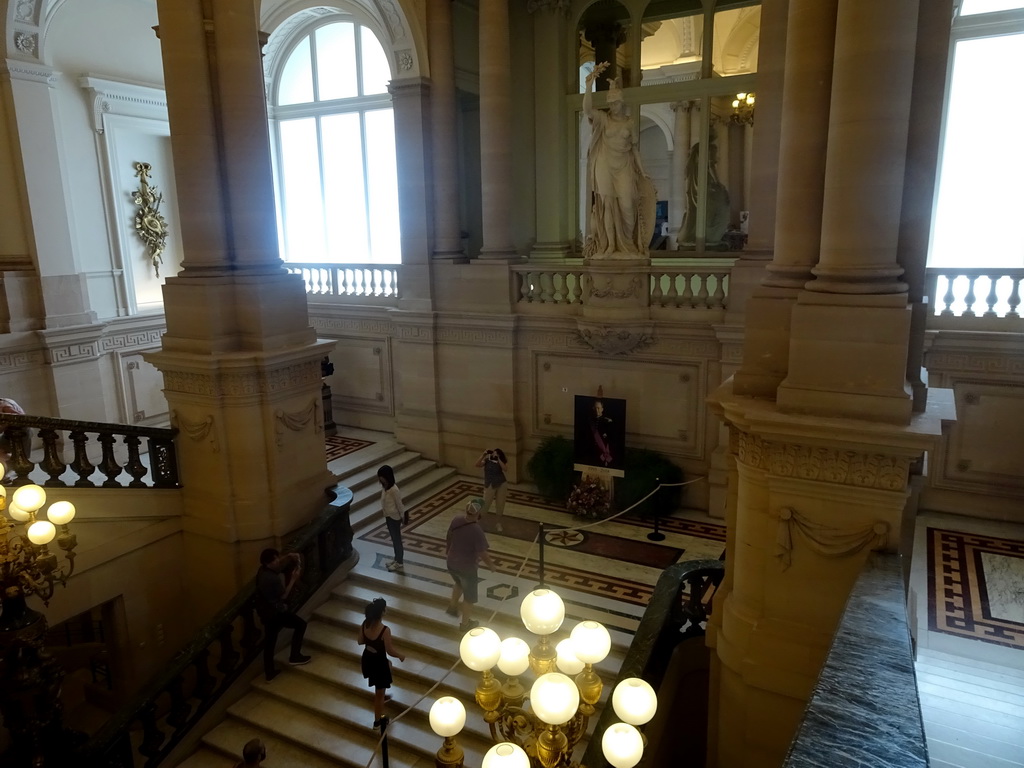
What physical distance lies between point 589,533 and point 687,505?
1799 mm

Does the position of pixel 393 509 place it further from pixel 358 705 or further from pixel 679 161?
pixel 679 161

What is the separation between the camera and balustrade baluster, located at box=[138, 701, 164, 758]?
6.89 meters

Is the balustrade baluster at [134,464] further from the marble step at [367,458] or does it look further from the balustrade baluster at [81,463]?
the marble step at [367,458]

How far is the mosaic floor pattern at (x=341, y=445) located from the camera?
12328 mm

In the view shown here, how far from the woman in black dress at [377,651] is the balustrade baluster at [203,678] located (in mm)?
1847

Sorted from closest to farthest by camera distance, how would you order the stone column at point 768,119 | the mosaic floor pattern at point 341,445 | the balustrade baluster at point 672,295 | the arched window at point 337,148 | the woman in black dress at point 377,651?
the woman in black dress at point 377,651
the stone column at point 768,119
the balustrade baluster at point 672,295
the mosaic floor pattern at point 341,445
the arched window at point 337,148

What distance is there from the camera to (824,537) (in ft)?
15.0

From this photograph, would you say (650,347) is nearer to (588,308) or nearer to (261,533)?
(588,308)

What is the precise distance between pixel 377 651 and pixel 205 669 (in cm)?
205

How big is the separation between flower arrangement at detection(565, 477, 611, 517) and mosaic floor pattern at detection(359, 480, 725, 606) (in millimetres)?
207

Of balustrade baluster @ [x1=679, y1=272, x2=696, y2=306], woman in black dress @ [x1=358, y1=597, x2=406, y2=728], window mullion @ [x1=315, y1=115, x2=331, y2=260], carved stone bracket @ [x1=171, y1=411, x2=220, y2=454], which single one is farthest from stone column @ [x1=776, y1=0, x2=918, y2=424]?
window mullion @ [x1=315, y1=115, x2=331, y2=260]

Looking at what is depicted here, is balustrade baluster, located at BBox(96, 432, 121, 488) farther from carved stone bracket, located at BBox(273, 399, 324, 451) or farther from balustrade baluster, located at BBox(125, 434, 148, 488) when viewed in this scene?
carved stone bracket, located at BBox(273, 399, 324, 451)

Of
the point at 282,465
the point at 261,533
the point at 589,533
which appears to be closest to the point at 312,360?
the point at 282,465

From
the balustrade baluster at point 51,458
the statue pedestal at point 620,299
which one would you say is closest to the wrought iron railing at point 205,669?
the balustrade baluster at point 51,458
